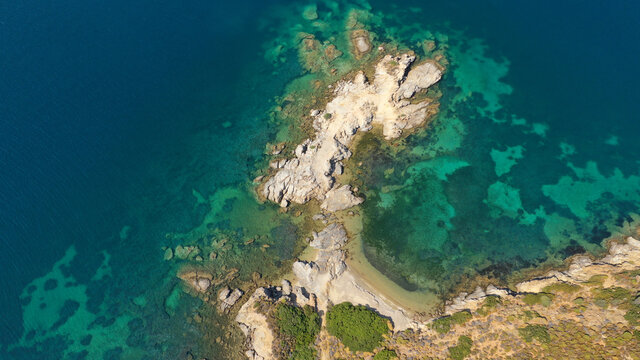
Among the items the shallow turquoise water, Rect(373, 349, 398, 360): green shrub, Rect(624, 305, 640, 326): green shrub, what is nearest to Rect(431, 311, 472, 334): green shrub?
the shallow turquoise water

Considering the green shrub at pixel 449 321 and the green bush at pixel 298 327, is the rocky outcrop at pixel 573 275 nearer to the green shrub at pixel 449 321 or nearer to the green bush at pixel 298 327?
the green shrub at pixel 449 321

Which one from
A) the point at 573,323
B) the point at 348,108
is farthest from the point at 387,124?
the point at 573,323

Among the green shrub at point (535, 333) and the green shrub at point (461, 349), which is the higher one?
the green shrub at point (535, 333)

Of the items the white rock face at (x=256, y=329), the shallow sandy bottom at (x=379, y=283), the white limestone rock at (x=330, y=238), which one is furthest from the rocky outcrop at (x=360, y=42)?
the white rock face at (x=256, y=329)

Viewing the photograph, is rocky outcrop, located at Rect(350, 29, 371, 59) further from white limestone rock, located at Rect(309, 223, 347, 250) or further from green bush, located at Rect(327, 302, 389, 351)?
green bush, located at Rect(327, 302, 389, 351)

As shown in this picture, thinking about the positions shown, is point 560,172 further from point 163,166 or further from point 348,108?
point 163,166

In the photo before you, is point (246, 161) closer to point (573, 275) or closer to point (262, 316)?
point (262, 316)
